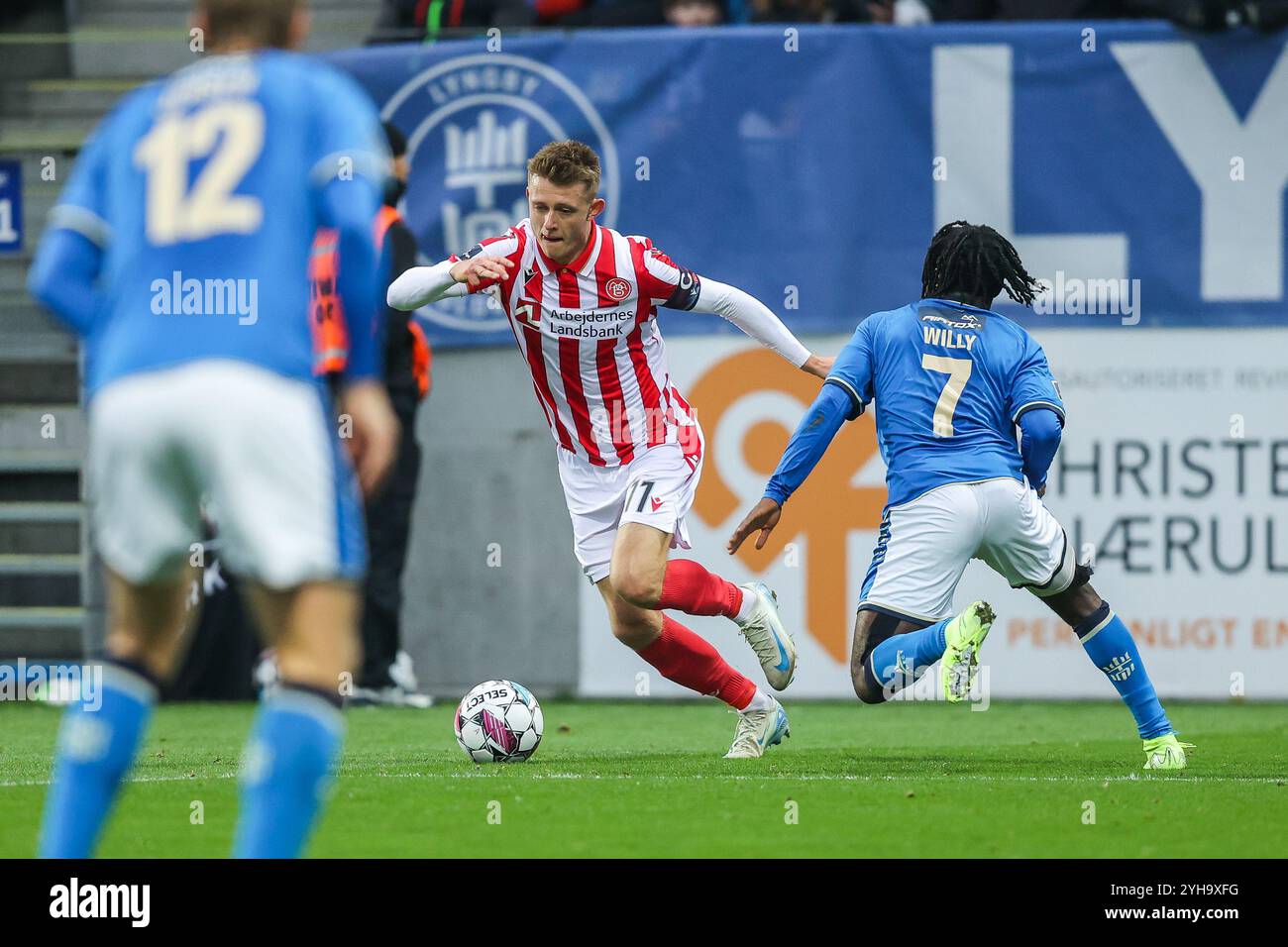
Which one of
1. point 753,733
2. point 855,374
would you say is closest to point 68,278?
point 855,374

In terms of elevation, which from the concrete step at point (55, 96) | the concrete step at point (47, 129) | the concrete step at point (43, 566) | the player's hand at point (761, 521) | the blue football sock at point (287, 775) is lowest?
the blue football sock at point (287, 775)

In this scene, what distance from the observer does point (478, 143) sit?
1014 cm

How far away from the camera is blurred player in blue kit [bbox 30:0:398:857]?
11.9 feet

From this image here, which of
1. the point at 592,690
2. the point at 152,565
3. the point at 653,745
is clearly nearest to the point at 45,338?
the point at 592,690

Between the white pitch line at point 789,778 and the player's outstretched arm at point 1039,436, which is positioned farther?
the player's outstretched arm at point 1039,436

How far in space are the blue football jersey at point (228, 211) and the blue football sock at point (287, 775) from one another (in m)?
0.64

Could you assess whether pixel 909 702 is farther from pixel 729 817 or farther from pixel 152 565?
pixel 152 565

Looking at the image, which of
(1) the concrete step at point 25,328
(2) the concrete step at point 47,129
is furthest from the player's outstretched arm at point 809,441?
(2) the concrete step at point 47,129

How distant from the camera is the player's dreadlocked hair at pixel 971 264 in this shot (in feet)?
22.3

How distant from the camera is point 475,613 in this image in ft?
33.7

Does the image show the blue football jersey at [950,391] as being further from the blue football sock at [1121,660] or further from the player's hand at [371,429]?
the player's hand at [371,429]

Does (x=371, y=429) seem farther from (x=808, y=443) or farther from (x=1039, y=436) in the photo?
(x=1039, y=436)

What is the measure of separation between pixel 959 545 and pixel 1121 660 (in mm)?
734

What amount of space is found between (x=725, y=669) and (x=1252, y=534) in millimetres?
3841
